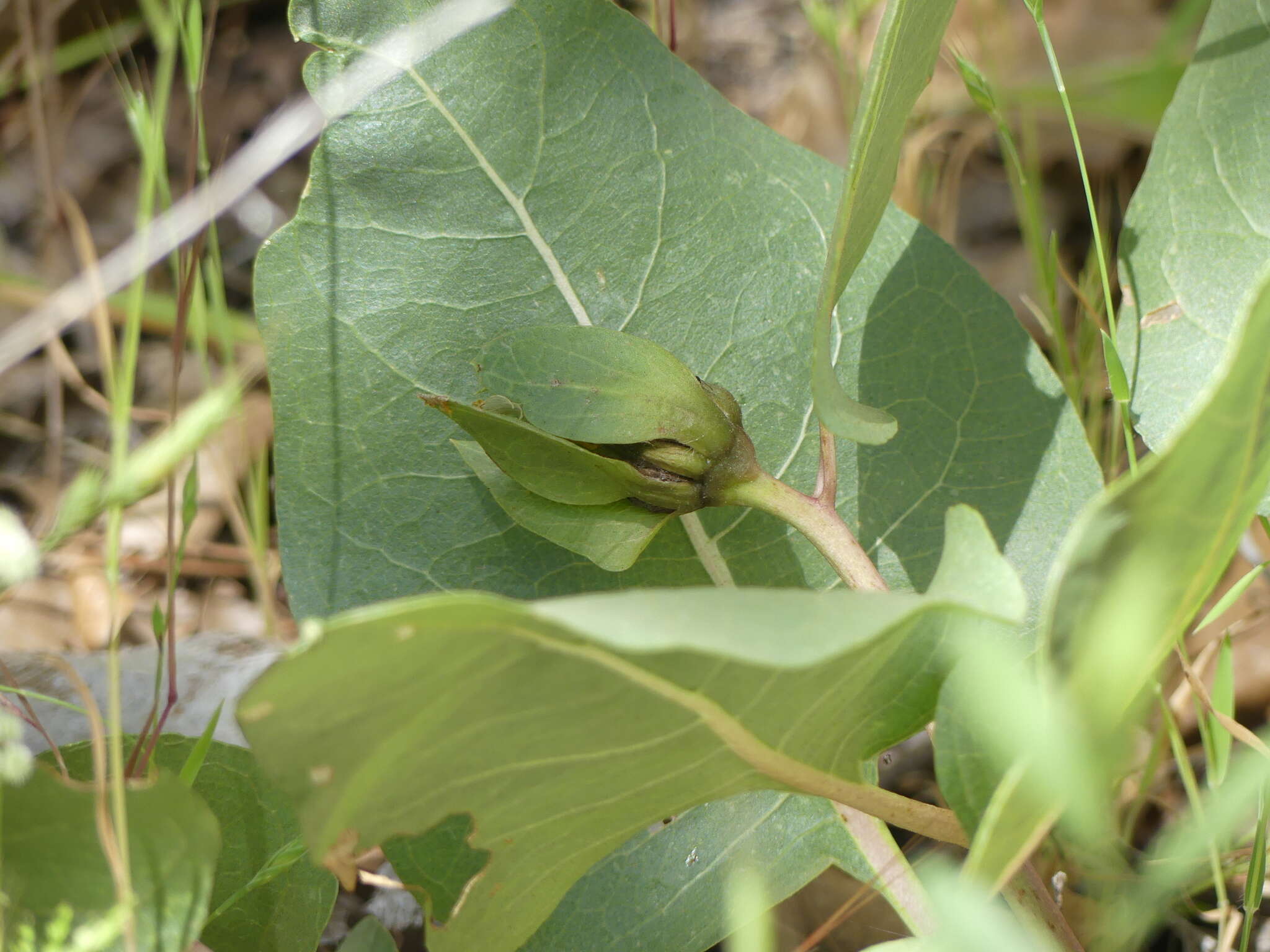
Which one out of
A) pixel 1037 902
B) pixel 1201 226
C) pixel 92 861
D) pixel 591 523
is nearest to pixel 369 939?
pixel 92 861

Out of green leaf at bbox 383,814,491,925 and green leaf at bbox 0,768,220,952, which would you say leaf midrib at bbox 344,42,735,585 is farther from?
green leaf at bbox 0,768,220,952

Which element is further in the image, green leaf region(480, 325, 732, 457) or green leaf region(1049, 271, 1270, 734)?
green leaf region(480, 325, 732, 457)

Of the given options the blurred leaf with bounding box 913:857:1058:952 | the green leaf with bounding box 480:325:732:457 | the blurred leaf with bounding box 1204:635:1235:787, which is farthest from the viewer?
the blurred leaf with bounding box 1204:635:1235:787

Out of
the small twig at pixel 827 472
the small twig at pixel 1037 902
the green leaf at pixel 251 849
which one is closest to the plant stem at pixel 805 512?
the small twig at pixel 827 472

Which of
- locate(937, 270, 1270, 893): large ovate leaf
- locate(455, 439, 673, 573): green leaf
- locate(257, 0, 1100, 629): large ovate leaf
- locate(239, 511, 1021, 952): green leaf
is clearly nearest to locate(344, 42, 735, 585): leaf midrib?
locate(257, 0, 1100, 629): large ovate leaf

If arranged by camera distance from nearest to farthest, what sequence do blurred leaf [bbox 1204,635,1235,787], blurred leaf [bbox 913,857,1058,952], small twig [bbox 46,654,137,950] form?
blurred leaf [bbox 913,857,1058,952] → small twig [bbox 46,654,137,950] → blurred leaf [bbox 1204,635,1235,787]

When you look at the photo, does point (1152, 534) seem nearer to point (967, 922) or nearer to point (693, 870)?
point (967, 922)
